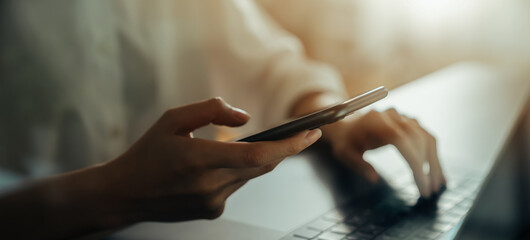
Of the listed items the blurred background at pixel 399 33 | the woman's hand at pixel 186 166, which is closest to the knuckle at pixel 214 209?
the woman's hand at pixel 186 166

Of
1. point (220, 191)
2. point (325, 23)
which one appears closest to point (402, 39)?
point (325, 23)

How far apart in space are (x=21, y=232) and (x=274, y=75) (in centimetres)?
54

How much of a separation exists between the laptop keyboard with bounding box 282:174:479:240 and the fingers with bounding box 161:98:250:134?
0.09 metres

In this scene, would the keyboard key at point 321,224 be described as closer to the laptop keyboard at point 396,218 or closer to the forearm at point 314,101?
the laptop keyboard at point 396,218

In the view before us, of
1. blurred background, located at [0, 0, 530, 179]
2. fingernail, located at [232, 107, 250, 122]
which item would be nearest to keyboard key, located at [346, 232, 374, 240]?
fingernail, located at [232, 107, 250, 122]

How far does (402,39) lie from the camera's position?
2.00 meters

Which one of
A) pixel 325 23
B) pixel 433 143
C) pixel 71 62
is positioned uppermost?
pixel 325 23

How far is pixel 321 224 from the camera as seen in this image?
0.33 meters

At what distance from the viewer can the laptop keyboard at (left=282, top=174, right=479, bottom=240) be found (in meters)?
0.32

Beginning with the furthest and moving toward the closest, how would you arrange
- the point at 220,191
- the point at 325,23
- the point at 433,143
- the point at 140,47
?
the point at 325,23
the point at 140,47
the point at 433,143
the point at 220,191

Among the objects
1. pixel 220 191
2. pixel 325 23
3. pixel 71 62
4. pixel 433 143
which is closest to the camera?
pixel 220 191

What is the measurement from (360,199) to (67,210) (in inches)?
8.3

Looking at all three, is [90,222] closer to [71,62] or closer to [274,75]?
[71,62]

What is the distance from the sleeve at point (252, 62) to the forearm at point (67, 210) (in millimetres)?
470
